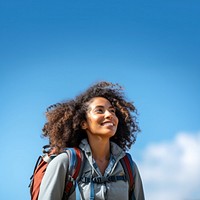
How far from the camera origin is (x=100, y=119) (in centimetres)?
562

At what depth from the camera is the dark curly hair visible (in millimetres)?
5883

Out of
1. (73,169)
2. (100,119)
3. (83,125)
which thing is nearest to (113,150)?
(100,119)

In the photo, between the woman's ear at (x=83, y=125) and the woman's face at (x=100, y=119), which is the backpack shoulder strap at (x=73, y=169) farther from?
the woman's ear at (x=83, y=125)

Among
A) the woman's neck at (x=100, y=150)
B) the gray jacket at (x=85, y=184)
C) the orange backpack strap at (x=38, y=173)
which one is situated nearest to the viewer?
the gray jacket at (x=85, y=184)

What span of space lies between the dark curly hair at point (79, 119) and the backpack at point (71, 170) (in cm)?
28

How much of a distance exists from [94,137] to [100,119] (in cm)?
30

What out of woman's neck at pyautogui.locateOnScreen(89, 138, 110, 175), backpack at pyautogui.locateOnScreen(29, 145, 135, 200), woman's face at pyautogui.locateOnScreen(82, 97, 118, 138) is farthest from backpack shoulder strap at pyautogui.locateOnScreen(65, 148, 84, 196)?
woman's face at pyautogui.locateOnScreen(82, 97, 118, 138)

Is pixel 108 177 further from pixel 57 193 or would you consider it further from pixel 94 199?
pixel 57 193

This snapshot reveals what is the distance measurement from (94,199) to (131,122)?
182 centimetres

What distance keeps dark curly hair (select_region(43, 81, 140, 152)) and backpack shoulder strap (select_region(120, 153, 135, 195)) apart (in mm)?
611

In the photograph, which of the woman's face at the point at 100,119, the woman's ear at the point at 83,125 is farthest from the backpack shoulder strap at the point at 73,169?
the woman's ear at the point at 83,125

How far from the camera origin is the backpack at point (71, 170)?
199 inches

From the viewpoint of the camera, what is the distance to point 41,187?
514 cm

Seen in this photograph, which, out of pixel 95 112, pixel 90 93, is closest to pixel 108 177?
pixel 95 112
